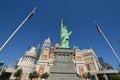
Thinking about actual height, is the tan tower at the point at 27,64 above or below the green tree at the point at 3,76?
above

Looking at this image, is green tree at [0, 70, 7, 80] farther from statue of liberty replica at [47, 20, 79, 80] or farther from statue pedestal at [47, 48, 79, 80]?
statue pedestal at [47, 48, 79, 80]

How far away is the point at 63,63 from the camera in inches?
1332

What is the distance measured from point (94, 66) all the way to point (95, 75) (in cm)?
643

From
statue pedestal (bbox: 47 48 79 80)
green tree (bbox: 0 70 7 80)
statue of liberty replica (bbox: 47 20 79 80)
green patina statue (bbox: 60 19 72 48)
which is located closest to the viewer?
statue pedestal (bbox: 47 48 79 80)

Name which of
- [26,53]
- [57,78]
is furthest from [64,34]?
[26,53]

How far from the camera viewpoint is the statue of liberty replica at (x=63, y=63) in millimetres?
30016

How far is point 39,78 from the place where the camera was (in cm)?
4269

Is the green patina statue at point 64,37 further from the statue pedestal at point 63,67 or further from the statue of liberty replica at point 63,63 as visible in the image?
the statue pedestal at point 63,67

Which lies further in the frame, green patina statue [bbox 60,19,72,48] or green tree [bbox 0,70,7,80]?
green tree [bbox 0,70,7,80]

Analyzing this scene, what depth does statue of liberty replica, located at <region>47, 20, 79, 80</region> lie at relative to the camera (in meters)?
30.0

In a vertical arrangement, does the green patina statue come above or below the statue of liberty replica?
above

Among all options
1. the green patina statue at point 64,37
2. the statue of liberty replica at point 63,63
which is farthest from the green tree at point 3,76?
the green patina statue at point 64,37

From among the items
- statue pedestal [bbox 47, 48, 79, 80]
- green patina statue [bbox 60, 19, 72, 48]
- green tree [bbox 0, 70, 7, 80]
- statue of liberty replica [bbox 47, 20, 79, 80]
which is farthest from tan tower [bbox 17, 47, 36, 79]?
green patina statue [bbox 60, 19, 72, 48]

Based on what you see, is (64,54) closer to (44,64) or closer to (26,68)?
(44,64)
